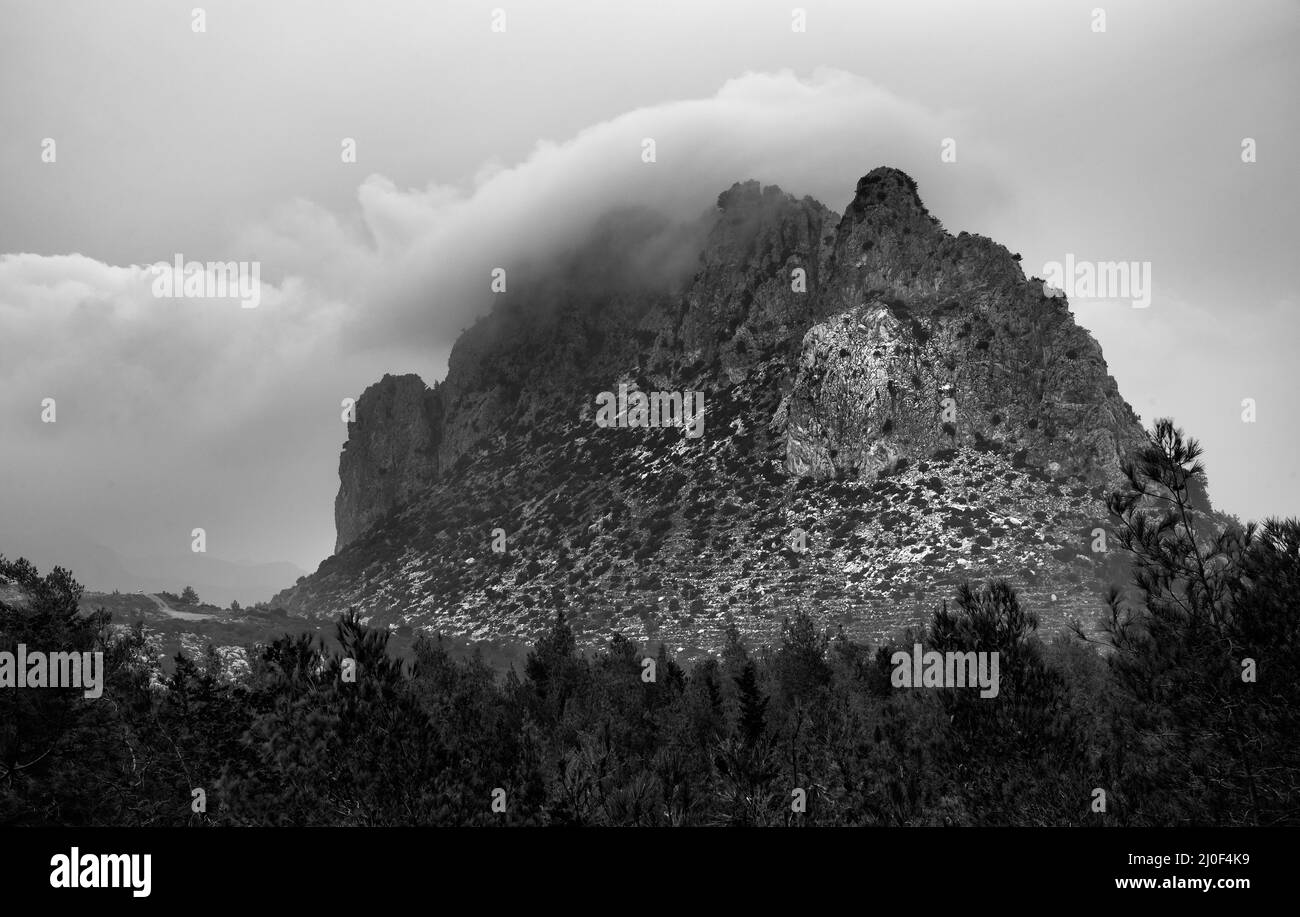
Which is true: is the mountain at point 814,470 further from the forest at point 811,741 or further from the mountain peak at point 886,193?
the forest at point 811,741

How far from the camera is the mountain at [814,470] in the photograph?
111625 mm

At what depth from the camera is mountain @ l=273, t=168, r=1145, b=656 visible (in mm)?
111625

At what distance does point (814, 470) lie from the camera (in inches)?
5310

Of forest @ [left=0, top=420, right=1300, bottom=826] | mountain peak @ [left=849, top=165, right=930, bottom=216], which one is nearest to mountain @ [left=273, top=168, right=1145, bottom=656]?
mountain peak @ [left=849, top=165, right=930, bottom=216]

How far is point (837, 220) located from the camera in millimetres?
189500

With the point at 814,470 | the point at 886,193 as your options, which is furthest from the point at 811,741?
the point at 886,193

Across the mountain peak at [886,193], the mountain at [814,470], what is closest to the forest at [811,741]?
the mountain at [814,470]

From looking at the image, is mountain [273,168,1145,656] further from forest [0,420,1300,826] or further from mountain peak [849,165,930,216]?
forest [0,420,1300,826]

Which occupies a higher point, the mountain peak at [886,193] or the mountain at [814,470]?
the mountain peak at [886,193]

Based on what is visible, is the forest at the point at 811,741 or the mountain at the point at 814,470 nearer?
the forest at the point at 811,741

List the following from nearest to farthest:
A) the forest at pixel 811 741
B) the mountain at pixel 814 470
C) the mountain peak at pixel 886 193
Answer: the forest at pixel 811 741, the mountain at pixel 814 470, the mountain peak at pixel 886 193

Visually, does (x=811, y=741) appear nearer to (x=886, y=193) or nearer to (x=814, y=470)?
(x=814, y=470)
